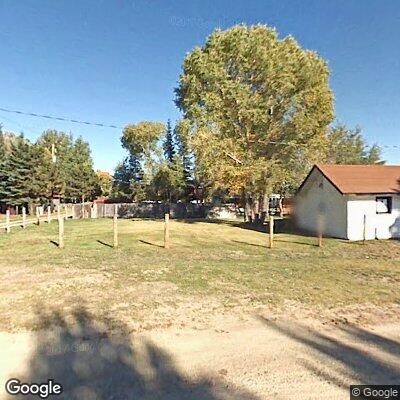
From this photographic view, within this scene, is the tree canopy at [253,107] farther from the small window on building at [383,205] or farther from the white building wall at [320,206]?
the small window on building at [383,205]

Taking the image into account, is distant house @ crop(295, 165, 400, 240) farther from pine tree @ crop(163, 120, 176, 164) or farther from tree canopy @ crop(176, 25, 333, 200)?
pine tree @ crop(163, 120, 176, 164)

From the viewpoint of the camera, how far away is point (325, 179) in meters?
20.0

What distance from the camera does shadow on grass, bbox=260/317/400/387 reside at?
3.91m

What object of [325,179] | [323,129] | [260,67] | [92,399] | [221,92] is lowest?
[92,399]

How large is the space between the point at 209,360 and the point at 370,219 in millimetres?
17229

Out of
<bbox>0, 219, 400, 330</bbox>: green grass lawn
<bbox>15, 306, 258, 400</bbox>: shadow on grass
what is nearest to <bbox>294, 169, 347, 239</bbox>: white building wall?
<bbox>0, 219, 400, 330</bbox>: green grass lawn

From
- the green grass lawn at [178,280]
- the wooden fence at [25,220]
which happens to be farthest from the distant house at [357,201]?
the wooden fence at [25,220]

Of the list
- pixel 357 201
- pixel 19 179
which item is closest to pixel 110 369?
pixel 357 201

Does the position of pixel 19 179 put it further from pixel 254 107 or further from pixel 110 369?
pixel 110 369

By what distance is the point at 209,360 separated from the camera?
4.25 meters

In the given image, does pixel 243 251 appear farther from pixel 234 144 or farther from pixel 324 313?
pixel 234 144

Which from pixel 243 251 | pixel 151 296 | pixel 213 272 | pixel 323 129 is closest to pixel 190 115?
pixel 323 129

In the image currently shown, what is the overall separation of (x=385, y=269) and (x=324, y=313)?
5.62 meters

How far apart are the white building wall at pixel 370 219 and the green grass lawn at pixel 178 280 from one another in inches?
172
